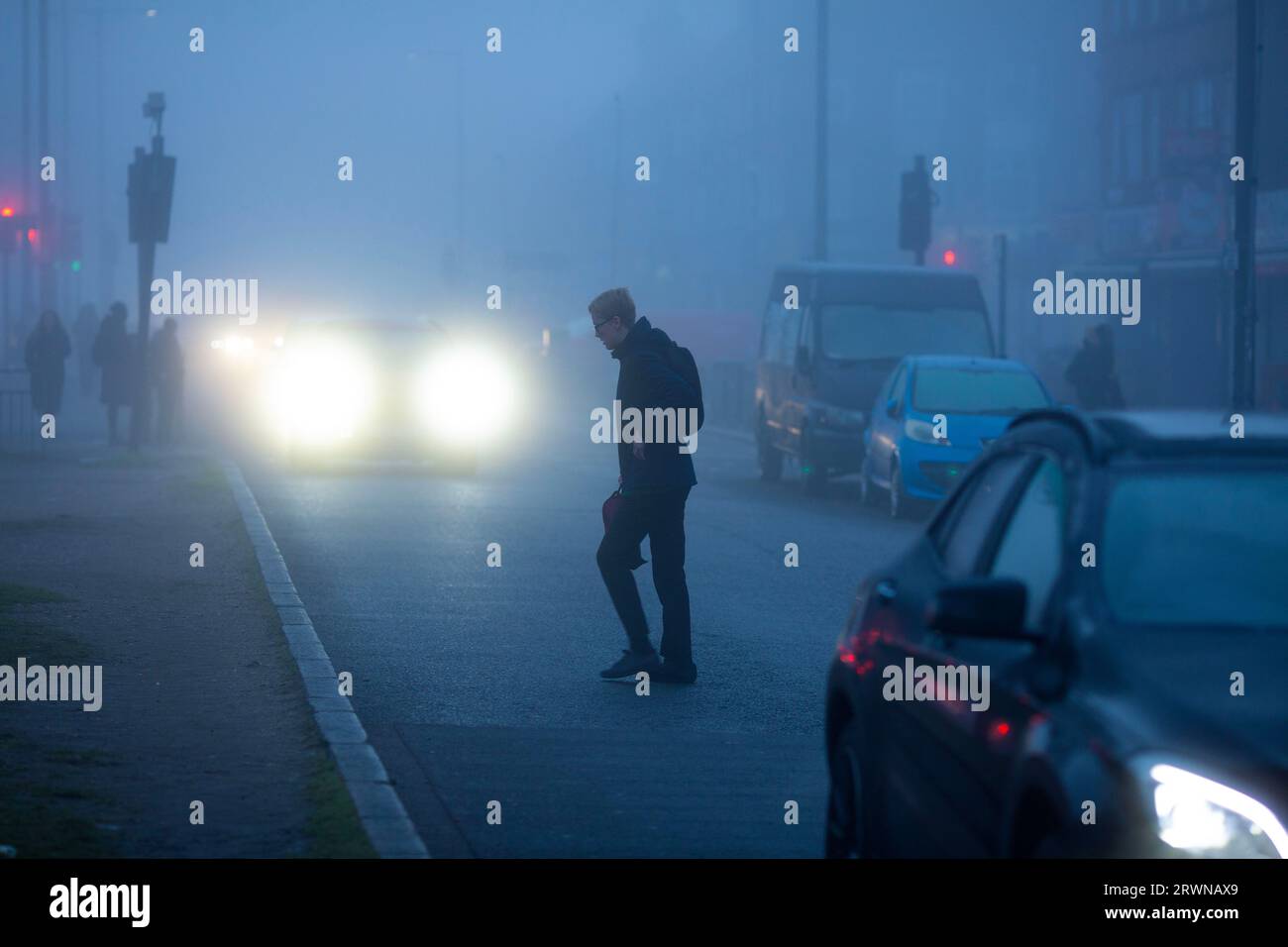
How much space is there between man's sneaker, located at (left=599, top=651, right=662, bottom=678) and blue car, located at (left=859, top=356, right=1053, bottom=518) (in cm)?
1007

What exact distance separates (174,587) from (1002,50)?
6767cm

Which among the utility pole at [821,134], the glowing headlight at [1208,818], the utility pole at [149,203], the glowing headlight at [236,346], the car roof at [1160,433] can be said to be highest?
the utility pole at [821,134]

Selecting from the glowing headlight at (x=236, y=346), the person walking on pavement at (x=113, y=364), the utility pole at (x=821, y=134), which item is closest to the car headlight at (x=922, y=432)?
the person walking on pavement at (x=113, y=364)

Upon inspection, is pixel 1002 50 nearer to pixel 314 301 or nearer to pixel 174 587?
pixel 314 301

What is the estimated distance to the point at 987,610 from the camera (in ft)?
15.5

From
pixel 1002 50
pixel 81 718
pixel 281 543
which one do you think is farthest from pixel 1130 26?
pixel 81 718

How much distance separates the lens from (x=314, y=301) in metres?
72.9

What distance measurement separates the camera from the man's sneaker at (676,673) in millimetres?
10609

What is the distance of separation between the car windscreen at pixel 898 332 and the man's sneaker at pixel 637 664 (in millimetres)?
14139

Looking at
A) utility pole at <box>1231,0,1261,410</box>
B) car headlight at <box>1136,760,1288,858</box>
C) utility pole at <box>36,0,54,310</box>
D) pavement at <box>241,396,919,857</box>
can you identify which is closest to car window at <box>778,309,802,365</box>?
pavement at <box>241,396,919,857</box>

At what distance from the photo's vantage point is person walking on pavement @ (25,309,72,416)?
31453mm

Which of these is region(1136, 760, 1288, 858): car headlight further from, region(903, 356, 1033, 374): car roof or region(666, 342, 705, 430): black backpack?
region(903, 356, 1033, 374): car roof

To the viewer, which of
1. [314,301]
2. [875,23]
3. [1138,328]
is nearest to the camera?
[1138,328]

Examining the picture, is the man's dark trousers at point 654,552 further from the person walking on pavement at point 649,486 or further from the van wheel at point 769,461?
the van wheel at point 769,461
